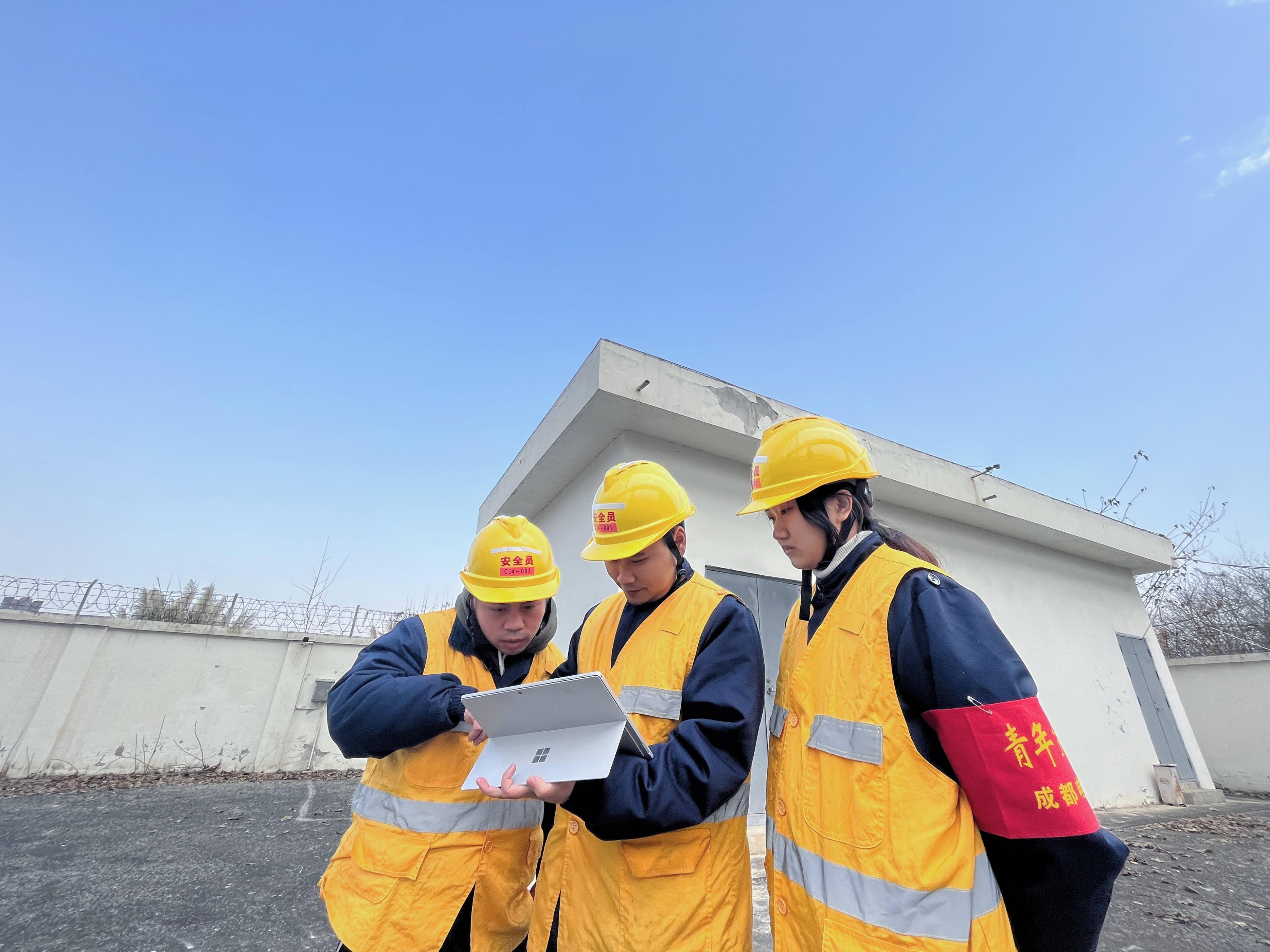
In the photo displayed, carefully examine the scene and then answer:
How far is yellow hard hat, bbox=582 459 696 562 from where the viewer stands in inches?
62.0

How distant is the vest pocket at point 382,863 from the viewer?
4.72ft

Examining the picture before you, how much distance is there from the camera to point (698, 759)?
1162 millimetres

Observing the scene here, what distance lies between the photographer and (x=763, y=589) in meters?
5.18

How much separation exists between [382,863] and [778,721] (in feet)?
3.76

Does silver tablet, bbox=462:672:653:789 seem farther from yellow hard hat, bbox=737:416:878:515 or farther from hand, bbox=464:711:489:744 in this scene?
yellow hard hat, bbox=737:416:878:515

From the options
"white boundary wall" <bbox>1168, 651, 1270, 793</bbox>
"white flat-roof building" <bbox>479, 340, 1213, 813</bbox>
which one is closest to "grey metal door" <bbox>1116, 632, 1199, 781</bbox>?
"white flat-roof building" <bbox>479, 340, 1213, 813</bbox>

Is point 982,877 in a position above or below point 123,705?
below

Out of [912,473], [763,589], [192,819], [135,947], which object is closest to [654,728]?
[135,947]

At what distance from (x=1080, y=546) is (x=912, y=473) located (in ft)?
13.3

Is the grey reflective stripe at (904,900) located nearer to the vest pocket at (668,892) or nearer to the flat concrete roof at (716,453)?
the vest pocket at (668,892)

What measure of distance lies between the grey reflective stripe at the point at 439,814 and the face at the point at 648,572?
64 cm

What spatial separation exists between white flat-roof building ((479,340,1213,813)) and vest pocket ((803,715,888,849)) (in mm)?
2876

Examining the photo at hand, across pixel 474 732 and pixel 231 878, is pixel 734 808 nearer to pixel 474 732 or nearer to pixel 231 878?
pixel 474 732

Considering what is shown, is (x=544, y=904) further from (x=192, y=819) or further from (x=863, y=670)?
(x=192, y=819)
